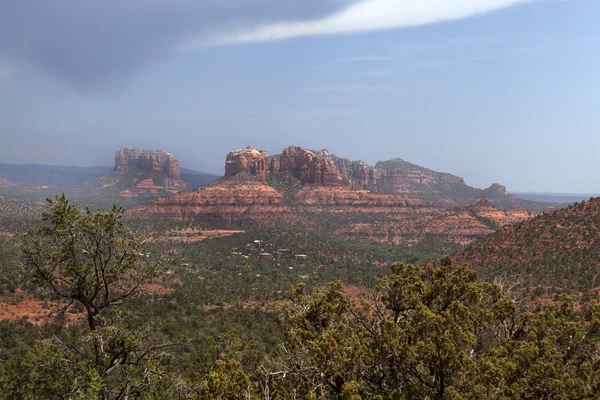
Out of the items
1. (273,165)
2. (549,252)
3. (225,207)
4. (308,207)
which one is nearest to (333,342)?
(549,252)

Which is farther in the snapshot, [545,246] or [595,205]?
[595,205]

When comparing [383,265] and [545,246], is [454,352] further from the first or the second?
[383,265]

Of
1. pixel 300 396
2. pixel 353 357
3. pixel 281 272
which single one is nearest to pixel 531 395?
pixel 353 357

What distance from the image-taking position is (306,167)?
7023 inches

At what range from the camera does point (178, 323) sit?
129ft

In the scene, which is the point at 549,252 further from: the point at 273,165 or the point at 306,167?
the point at 273,165

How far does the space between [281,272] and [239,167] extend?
3651 inches

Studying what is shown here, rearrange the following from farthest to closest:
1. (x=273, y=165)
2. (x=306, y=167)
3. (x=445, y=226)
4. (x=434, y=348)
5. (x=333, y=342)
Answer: (x=273, y=165) → (x=306, y=167) → (x=445, y=226) → (x=333, y=342) → (x=434, y=348)

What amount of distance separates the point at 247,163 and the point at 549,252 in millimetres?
131912

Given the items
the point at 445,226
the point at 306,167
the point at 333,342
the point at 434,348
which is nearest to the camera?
the point at 434,348

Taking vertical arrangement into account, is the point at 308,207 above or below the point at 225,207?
below

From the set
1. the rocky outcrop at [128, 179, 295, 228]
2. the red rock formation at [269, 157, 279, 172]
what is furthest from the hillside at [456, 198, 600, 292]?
the red rock formation at [269, 157, 279, 172]

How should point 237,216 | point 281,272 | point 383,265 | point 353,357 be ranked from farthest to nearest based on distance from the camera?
point 237,216 < point 383,265 < point 281,272 < point 353,357

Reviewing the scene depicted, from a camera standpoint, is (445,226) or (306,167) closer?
(445,226)
